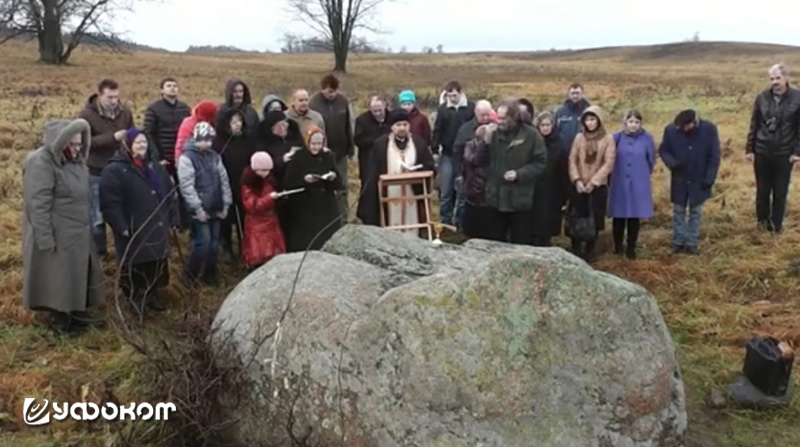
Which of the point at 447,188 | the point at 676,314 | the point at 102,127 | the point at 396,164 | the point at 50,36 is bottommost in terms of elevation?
the point at 676,314

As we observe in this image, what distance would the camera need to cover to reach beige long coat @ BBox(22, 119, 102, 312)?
237 inches

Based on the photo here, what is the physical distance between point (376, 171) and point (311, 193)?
88 centimetres

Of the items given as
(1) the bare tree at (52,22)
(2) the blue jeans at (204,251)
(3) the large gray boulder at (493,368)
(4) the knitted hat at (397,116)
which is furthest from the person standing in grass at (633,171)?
(1) the bare tree at (52,22)

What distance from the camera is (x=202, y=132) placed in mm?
7012

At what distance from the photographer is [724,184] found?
1207 centimetres

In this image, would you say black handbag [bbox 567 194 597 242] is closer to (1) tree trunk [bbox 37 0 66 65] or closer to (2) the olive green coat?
(2) the olive green coat

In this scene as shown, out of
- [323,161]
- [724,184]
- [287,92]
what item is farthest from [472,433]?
[287,92]

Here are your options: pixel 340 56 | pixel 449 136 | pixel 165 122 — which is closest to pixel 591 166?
pixel 449 136

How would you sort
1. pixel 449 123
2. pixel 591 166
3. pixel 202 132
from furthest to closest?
pixel 449 123 < pixel 591 166 < pixel 202 132

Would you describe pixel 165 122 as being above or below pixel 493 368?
above

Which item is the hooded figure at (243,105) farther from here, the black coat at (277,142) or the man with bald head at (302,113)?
the man with bald head at (302,113)

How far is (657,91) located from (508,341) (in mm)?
29855

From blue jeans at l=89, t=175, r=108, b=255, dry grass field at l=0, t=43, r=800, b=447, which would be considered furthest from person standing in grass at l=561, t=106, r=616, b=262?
blue jeans at l=89, t=175, r=108, b=255

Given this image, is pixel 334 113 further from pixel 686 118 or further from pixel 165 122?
pixel 686 118
